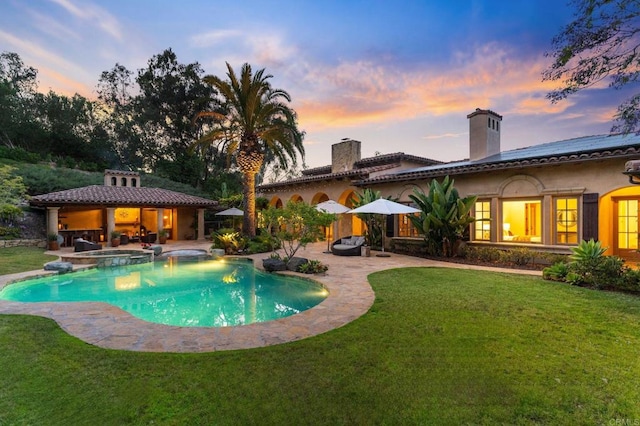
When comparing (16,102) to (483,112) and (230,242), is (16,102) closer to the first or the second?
(230,242)

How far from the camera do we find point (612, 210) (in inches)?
486

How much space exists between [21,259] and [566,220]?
23113 millimetres

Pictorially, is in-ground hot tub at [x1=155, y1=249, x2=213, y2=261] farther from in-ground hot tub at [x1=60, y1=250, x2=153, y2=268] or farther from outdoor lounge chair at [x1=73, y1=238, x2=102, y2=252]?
outdoor lounge chair at [x1=73, y1=238, x2=102, y2=252]

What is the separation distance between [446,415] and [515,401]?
2.75ft

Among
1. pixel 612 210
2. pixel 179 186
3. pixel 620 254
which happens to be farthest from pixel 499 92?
pixel 179 186

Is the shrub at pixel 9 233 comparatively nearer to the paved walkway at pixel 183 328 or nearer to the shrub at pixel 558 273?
the paved walkway at pixel 183 328

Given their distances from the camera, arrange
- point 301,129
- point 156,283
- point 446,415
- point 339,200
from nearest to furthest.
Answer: point 446,415
point 156,283
point 339,200
point 301,129

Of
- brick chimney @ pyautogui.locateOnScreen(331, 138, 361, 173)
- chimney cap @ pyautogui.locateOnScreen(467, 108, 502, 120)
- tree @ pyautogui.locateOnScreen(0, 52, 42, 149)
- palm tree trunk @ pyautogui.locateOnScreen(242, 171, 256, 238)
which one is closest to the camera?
chimney cap @ pyautogui.locateOnScreen(467, 108, 502, 120)

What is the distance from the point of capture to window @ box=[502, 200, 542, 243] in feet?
44.7

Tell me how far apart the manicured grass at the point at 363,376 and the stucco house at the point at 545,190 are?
6822 millimetres

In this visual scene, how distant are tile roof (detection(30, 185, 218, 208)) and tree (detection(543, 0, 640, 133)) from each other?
72.9 ft

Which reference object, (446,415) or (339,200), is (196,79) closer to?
(339,200)

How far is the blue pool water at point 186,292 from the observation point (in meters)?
7.53

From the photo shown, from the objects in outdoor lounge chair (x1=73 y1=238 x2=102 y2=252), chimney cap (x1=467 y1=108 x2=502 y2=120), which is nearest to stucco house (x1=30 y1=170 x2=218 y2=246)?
outdoor lounge chair (x1=73 y1=238 x2=102 y2=252)
